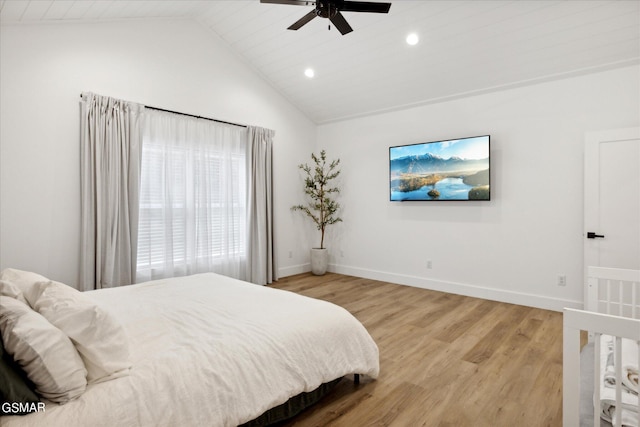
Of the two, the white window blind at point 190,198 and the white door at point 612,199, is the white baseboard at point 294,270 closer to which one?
the white window blind at point 190,198

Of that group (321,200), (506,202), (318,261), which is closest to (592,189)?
(506,202)

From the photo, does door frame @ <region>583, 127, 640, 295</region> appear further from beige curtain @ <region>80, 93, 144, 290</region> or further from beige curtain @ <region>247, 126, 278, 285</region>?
beige curtain @ <region>80, 93, 144, 290</region>

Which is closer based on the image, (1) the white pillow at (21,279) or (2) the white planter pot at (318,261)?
(1) the white pillow at (21,279)

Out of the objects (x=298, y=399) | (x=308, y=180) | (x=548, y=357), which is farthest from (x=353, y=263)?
(x=298, y=399)

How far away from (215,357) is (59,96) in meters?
3.31

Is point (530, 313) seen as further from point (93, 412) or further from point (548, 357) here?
point (93, 412)

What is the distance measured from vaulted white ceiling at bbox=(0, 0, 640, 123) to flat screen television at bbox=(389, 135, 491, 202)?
0.66 metres

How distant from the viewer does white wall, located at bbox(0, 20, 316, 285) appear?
3119 millimetres

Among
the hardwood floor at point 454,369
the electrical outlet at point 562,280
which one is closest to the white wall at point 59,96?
the hardwood floor at point 454,369

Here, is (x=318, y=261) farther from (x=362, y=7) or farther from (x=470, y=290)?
(x=362, y=7)

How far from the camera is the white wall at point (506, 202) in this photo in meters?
3.63

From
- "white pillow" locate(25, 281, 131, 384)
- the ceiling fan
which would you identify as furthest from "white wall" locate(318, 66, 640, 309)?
"white pillow" locate(25, 281, 131, 384)

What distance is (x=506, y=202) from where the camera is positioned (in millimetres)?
4102

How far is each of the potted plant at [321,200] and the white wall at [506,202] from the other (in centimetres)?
58
